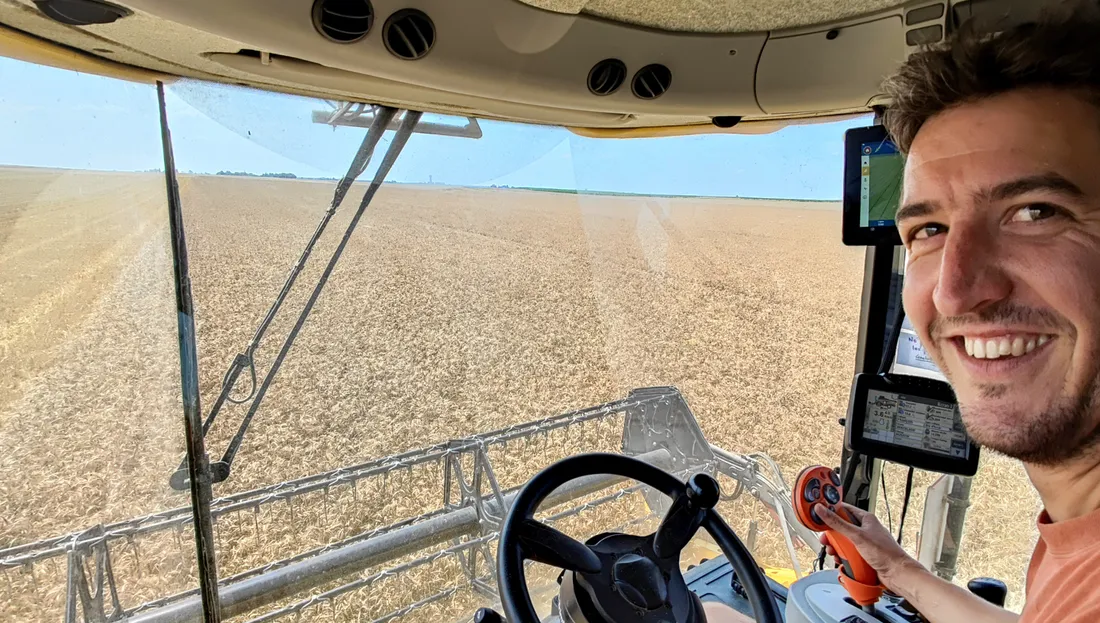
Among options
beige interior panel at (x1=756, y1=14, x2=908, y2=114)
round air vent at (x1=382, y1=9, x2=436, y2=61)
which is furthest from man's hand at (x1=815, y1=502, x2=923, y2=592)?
round air vent at (x1=382, y1=9, x2=436, y2=61)

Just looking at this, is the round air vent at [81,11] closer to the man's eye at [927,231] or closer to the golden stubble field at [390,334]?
the golden stubble field at [390,334]

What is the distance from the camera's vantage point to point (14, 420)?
108 centimetres

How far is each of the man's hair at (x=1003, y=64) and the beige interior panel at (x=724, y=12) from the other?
36 centimetres

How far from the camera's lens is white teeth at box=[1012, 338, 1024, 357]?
0.80 metres

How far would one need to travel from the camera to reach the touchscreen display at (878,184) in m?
1.42

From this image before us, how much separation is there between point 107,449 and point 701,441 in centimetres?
202

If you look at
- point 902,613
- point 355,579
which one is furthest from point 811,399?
point 355,579

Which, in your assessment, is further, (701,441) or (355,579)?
(701,441)

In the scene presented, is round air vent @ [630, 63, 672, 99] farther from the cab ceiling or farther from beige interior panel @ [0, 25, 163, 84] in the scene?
beige interior panel @ [0, 25, 163, 84]

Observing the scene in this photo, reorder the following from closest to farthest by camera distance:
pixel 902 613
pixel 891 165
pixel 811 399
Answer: pixel 891 165 < pixel 902 613 < pixel 811 399

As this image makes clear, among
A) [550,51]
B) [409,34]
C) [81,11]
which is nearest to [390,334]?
[550,51]

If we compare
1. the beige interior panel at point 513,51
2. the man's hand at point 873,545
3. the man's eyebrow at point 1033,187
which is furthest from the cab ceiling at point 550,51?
the man's hand at point 873,545

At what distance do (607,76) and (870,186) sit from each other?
681 millimetres

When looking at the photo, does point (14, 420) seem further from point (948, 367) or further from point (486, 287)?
point (486, 287)
